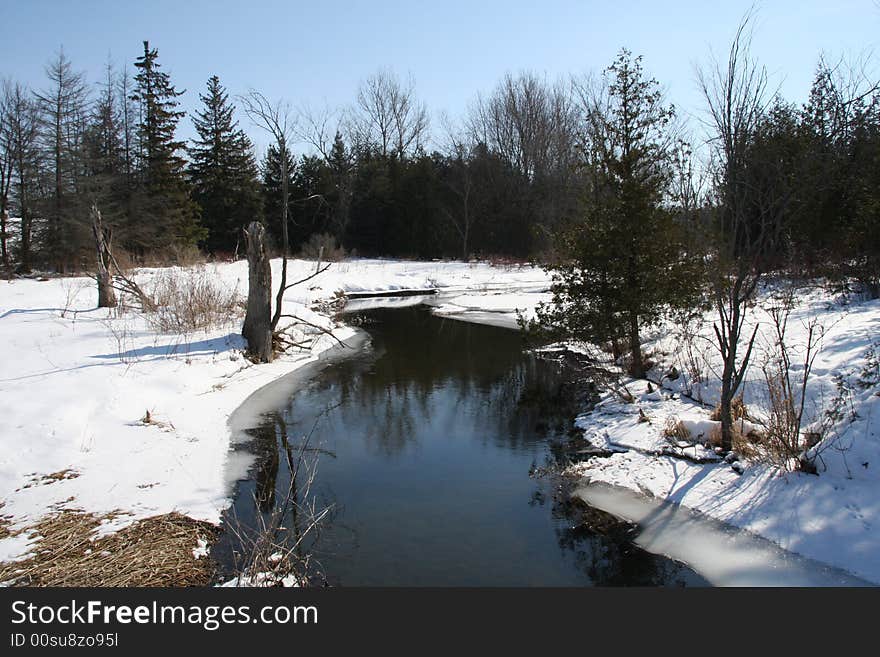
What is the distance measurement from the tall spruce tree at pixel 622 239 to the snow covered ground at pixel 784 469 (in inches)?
49.8

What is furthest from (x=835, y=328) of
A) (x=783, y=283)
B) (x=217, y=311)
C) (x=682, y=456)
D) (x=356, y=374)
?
(x=217, y=311)

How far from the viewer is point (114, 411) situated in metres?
7.43

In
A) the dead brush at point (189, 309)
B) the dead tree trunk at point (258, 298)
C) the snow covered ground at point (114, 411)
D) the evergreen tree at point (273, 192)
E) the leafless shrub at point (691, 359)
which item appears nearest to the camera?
the snow covered ground at point (114, 411)

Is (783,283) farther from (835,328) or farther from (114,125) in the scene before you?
(114,125)

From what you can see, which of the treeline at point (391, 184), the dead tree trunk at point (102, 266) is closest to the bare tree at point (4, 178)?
the treeline at point (391, 184)

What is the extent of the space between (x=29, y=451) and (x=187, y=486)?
1.65 metres

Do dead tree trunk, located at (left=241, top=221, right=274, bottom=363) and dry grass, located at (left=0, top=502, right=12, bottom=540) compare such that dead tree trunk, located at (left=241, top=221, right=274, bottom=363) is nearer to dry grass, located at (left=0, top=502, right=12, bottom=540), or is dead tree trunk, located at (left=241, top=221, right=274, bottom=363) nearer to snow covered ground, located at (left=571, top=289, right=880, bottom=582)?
snow covered ground, located at (left=571, top=289, right=880, bottom=582)

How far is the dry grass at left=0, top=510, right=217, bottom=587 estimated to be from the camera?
4102 mm

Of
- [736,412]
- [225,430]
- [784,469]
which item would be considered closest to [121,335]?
[225,430]

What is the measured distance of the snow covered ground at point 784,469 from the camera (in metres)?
4.79

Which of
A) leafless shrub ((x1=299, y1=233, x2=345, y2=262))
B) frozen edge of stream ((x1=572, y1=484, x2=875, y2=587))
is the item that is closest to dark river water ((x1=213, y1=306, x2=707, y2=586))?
frozen edge of stream ((x1=572, y1=484, x2=875, y2=587))

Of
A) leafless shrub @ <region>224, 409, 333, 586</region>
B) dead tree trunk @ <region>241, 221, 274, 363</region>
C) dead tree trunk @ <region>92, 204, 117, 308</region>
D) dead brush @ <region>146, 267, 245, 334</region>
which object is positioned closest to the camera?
leafless shrub @ <region>224, 409, 333, 586</region>

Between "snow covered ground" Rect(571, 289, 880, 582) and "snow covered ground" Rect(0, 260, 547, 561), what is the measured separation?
448cm

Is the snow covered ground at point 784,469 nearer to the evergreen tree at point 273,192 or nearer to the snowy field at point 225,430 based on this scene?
the snowy field at point 225,430
